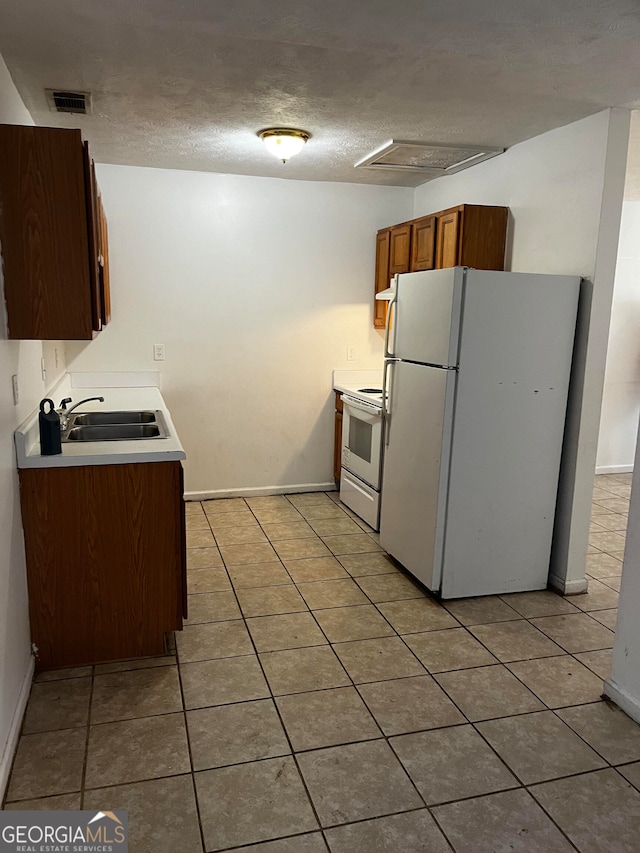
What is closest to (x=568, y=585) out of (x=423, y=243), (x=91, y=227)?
(x=423, y=243)

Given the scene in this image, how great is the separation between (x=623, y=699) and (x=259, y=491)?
303 centimetres

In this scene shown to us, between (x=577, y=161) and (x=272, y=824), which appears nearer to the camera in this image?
(x=272, y=824)

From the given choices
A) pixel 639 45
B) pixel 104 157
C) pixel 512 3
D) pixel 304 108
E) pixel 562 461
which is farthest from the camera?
pixel 104 157

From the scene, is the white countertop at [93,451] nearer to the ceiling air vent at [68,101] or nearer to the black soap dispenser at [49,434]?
the black soap dispenser at [49,434]

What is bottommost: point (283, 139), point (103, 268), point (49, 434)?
point (49, 434)

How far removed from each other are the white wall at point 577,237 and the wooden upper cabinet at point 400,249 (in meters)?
0.81

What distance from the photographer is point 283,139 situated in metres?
3.24

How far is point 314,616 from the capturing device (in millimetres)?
2951

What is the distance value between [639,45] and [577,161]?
0.92 m

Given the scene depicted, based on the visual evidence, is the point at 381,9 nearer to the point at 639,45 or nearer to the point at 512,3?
the point at 512,3

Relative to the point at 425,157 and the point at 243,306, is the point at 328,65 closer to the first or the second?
the point at 425,157

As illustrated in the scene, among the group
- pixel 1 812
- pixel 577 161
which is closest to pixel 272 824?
pixel 1 812

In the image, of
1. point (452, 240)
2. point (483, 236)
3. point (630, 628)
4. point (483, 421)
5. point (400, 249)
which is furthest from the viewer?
point (400, 249)

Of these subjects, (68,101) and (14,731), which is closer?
(14,731)
